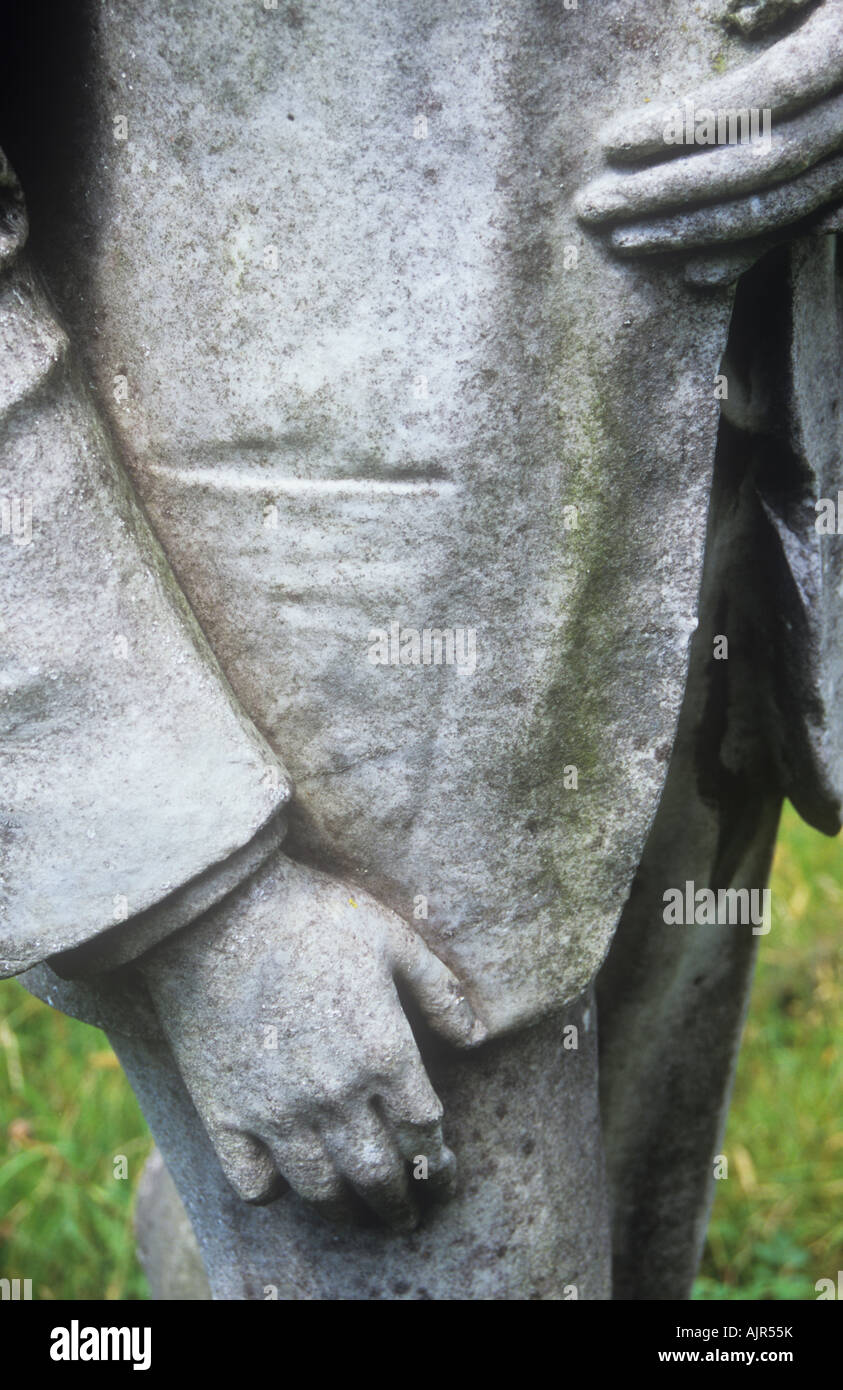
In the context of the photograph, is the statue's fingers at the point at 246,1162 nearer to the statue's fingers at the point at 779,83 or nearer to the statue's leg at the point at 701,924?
the statue's leg at the point at 701,924

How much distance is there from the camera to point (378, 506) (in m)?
1.13

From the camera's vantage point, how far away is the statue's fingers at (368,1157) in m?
1.16

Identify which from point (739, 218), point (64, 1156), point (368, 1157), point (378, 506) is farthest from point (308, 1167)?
point (64, 1156)

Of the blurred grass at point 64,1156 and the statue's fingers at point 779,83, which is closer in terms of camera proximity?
the statue's fingers at point 779,83

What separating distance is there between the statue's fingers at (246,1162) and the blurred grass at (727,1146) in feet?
4.43

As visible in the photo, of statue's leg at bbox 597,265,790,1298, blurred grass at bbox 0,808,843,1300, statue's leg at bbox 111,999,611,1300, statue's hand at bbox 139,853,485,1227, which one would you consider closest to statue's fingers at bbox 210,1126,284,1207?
statue's hand at bbox 139,853,485,1227

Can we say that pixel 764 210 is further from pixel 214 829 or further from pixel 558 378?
pixel 214 829

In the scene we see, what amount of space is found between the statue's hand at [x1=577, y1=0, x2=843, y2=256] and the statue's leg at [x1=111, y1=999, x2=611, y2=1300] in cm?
66

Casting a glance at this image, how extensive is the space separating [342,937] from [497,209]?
54cm

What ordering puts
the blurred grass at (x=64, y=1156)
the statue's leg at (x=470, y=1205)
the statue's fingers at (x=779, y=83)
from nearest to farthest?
1. the statue's fingers at (x=779, y=83)
2. the statue's leg at (x=470, y=1205)
3. the blurred grass at (x=64, y=1156)

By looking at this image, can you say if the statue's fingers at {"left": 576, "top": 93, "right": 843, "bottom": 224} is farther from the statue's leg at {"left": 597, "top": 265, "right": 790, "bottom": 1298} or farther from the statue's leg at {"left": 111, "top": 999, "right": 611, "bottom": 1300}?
the statue's leg at {"left": 111, "top": 999, "right": 611, "bottom": 1300}

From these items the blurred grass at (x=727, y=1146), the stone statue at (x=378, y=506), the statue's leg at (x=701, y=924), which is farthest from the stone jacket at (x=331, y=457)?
the blurred grass at (x=727, y=1146)

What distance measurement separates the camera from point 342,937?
1.15 meters
